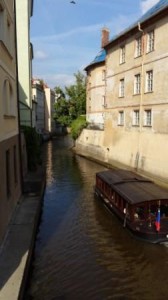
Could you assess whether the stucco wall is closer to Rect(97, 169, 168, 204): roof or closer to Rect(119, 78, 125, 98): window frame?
Rect(97, 169, 168, 204): roof

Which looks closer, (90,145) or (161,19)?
(161,19)

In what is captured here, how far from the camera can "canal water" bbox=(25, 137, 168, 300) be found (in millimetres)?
9641

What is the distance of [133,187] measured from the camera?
15.2m

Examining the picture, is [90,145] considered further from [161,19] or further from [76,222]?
[76,222]

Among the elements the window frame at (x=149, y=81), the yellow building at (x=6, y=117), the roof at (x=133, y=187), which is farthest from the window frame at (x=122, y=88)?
the yellow building at (x=6, y=117)

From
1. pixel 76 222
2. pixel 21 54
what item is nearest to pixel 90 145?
pixel 21 54

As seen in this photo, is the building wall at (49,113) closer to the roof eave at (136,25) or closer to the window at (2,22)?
the roof eave at (136,25)

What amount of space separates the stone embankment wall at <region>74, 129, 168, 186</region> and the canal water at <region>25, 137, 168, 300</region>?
553 centimetres

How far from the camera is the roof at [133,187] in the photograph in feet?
43.9

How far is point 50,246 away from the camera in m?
12.8

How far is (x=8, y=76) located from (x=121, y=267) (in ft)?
25.6

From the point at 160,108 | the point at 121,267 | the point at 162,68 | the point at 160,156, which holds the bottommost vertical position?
the point at 121,267

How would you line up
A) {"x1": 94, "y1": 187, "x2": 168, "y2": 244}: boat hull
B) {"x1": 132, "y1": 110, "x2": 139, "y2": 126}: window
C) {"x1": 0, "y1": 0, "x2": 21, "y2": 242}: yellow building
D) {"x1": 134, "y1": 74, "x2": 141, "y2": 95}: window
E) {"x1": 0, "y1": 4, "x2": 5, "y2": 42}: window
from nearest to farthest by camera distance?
{"x1": 0, "y1": 0, "x2": 21, "y2": 242}: yellow building, {"x1": 0, "y1": 4, "x2": 5, "y2": 42}: window, {"x1": 94, "y1": 187, "x2": 168, "y2": 244}: boat hull, {"x1": 134, "y1": 74, "x2": 141, "y2": 95}: window, {"x1": 132, "y1": 110, "x2": 139, "y2": 126}: window

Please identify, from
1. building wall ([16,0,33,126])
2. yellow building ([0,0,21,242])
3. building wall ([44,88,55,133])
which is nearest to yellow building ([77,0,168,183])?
building wall ([16,0,33,126])
